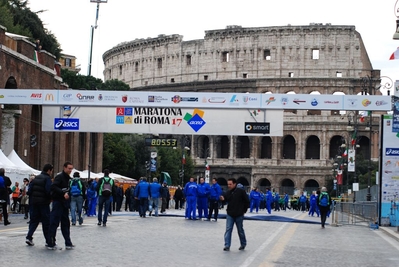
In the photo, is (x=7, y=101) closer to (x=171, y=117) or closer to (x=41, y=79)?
(x=171, y=117)

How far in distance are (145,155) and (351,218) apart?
176 ft

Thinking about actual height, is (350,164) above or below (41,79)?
below

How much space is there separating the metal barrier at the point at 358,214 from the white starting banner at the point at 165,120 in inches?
182

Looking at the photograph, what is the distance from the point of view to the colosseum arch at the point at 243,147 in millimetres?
116812

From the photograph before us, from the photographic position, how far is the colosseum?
371 ft

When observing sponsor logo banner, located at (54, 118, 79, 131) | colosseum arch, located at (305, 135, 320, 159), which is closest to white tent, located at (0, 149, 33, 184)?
sponsor logo banner, located at (54, 118, 79, 131)

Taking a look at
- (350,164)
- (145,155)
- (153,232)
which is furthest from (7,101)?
(145,155)

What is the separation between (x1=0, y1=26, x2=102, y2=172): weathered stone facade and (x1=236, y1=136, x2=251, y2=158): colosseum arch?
66.3 metres

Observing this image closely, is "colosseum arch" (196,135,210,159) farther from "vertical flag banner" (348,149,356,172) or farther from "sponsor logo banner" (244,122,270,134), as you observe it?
"sponsor logo banner" (244,122,270,134)

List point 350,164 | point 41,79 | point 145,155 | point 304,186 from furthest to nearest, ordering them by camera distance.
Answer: point 304,186, point 145,155, point 350,164, point 41,79

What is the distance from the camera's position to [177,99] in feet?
111

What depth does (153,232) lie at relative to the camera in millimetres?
20953

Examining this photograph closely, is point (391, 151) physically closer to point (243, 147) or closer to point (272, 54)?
point (272, 54)

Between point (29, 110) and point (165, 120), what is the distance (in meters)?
9.60
